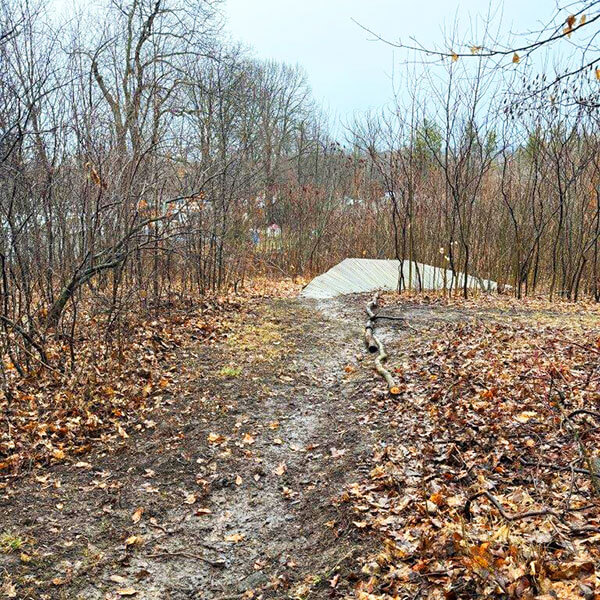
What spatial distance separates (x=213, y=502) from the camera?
3.93 meters

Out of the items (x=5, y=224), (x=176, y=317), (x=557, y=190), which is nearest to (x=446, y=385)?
(x=176, y=317)

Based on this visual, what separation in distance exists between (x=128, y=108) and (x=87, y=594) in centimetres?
651

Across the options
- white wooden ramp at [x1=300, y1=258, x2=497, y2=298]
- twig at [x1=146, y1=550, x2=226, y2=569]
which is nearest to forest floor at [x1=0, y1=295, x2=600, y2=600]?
twig at [x1=146, y1=550, x2=226, y2=569]

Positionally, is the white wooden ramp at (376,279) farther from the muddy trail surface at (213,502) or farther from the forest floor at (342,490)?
the muddy trail surface at (213,502)

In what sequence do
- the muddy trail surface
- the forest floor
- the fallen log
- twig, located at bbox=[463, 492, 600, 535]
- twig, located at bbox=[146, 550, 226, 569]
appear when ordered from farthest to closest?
the fallen log → twig, located at bbox=[146, 550, 226, 569] → the muddy trail surface → the forest floor → twig, located at bbox=[463, 492, 600, 535]

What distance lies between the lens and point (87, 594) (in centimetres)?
296

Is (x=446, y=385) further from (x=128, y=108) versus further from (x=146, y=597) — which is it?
(x=128, y=108)

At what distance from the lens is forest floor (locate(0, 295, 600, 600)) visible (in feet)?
9.02

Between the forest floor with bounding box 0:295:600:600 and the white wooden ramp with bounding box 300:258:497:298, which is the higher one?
the white wooden ramp with bounding box 300:258:497:298

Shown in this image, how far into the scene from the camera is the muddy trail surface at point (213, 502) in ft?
Result: 10.1

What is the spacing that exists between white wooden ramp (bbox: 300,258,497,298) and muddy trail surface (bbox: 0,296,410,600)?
5.41 metres

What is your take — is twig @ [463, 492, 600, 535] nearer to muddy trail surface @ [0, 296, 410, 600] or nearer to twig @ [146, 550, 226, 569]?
muddy trail surface @ [0, 296, 410, 600]

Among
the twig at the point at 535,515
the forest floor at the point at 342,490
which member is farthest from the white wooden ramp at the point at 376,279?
the twig at the point at 535,515

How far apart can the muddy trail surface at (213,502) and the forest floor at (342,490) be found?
0.01 m
